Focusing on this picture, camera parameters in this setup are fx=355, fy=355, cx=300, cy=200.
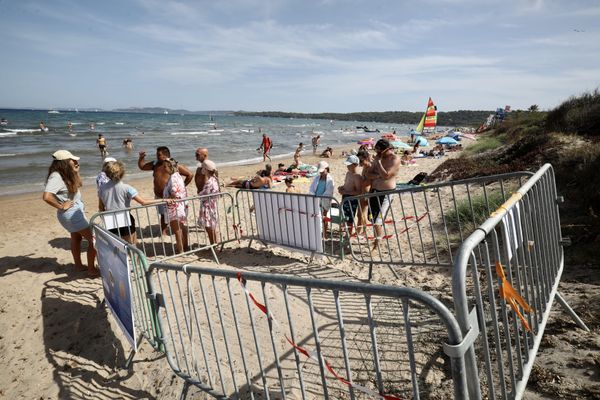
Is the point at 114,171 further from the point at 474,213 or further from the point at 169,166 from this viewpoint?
the point at 474,213

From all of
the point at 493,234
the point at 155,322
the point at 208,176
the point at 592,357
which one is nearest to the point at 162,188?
the point at 208,176

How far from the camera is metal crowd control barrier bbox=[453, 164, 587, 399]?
1.69 metres

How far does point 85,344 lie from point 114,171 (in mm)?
2444

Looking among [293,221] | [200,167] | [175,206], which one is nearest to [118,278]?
[175,206]

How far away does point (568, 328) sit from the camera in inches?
127

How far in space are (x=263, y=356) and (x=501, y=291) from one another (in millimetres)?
2334

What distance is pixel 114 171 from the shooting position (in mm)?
5215

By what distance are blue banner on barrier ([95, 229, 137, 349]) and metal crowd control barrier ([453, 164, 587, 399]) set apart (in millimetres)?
2696

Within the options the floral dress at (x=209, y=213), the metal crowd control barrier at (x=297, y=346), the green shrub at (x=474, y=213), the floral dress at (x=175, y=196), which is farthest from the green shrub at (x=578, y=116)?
the floral dress at (x=175, y=196)

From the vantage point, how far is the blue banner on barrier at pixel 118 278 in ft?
10.4

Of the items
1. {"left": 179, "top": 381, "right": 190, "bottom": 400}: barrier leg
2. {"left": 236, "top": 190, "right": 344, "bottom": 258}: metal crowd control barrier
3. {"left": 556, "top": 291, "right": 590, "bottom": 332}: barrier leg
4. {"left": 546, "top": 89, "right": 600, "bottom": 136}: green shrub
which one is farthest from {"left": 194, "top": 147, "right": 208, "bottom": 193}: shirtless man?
{"left": 546, "top": 89, "right": 600, "bottom": 136}: green shrub

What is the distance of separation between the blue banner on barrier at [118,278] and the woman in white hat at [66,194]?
135 centimetres

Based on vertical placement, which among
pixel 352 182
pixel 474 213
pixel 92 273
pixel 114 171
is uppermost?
pixel 114 171

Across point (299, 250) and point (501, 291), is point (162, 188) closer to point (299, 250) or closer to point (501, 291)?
point (299, 250)
